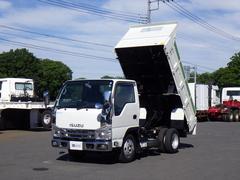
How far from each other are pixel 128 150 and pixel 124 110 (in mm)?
1107

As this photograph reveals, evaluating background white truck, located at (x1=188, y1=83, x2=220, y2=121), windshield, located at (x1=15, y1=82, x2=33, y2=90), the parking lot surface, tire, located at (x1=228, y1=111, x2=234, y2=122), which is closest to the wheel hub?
the parking lot surface

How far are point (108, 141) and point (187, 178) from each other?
244 centimetres

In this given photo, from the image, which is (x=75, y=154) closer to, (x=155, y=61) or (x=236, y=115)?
(x=155, y=61)

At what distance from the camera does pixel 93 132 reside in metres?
12.4

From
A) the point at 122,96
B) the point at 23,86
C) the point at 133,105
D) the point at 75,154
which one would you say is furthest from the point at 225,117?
the point at 122,96

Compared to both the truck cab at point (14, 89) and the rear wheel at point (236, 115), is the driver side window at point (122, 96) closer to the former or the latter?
the truck cab at point (14, 89)

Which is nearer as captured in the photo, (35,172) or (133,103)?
(35,172)

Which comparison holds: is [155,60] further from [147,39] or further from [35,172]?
[35,172]

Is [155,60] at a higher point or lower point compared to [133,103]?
higher

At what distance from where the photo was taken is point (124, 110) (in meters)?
13.0

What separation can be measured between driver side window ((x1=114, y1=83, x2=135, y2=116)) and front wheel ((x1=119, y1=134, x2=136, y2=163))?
0.88 metres

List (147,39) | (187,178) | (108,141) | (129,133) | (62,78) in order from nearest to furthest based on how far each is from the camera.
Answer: (187,178), (108,141), (129,133), (147,39), (62,78)

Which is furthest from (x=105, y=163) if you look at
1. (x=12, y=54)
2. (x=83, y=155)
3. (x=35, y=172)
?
(x=12, y=54)

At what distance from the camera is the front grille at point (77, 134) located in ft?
40.8
